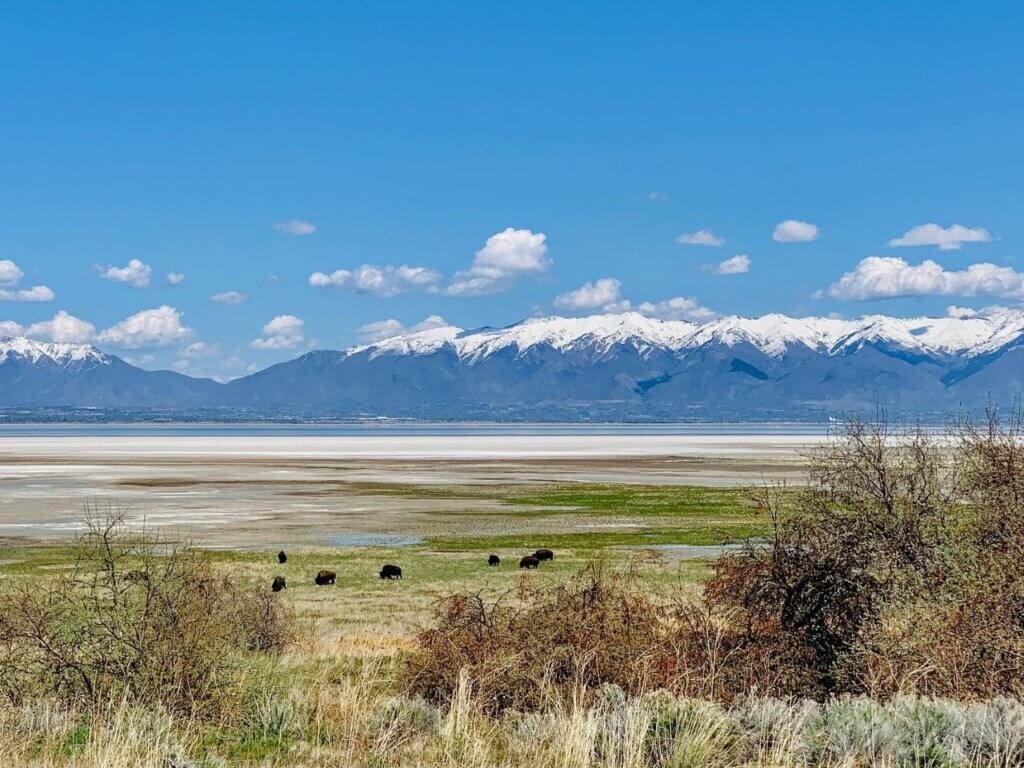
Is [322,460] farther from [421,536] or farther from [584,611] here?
[584,611]

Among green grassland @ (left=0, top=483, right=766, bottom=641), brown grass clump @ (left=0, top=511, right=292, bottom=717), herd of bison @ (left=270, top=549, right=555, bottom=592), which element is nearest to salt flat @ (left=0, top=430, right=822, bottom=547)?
green grassland @ (left=0, top=483, right=766, bottom=641)

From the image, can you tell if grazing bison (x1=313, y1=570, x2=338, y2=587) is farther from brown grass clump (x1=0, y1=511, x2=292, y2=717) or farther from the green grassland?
brown grass clump (x1=0, y1=511, x2=292, y2=717)

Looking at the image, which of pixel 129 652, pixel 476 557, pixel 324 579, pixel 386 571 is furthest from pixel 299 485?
pixel 129 652

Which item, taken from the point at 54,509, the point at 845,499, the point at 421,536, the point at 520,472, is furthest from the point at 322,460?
the point at 845,499

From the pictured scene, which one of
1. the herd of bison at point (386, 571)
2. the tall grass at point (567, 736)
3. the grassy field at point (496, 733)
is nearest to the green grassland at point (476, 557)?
the herd of bison at point (386, 571)

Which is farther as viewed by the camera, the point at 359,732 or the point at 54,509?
the point at 54,509

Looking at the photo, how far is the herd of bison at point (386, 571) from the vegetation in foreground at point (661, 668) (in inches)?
698

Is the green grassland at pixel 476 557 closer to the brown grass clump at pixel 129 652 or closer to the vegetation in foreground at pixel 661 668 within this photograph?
the vegetation in foreground at pixel 661 668

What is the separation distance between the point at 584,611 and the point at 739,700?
8.01 feet

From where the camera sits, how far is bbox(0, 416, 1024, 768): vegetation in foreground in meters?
9.22

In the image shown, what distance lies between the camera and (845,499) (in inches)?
556

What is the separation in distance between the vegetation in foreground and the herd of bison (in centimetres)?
1772

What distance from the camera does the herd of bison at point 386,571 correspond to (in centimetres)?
3253

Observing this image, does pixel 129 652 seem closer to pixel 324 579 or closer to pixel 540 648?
pixel 540 648
